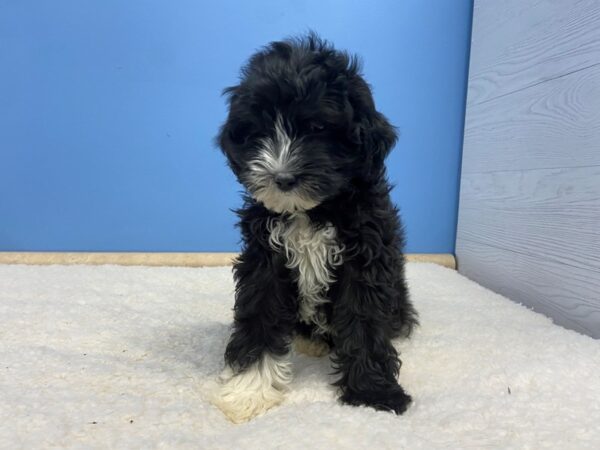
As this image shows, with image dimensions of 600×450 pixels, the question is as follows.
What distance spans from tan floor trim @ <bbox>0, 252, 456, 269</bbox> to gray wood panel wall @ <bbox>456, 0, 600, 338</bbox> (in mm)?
1811

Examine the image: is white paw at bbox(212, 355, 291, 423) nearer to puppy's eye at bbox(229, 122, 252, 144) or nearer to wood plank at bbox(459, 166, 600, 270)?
puppy's eye at bbox(229, 122, 252, 144)

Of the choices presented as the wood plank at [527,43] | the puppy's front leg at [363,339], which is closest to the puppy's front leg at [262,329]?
the puppy's front leg at [363,339]

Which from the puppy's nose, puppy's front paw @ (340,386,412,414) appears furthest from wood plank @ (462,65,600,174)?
the puppy's nose

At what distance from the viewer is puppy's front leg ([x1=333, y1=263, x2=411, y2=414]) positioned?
1570 millimetres

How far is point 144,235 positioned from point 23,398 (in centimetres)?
214

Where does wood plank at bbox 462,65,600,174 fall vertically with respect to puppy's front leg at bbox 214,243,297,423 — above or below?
above

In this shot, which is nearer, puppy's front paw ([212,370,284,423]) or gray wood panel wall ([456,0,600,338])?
puppy's front paw ([212,370,284,423])

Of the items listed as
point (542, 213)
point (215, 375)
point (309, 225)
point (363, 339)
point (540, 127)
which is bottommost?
point (215, 375)

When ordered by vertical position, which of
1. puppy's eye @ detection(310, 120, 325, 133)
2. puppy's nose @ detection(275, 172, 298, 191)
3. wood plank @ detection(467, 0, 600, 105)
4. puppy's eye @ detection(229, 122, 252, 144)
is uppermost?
wood plank @ detection(467, 0, 600, 105)

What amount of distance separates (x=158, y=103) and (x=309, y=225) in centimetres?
225

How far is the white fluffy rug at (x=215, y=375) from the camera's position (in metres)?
1.30

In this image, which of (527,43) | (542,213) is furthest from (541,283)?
(527,43)

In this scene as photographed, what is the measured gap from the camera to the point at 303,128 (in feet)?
4.81

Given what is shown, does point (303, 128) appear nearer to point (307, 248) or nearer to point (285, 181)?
point (285, 181)
